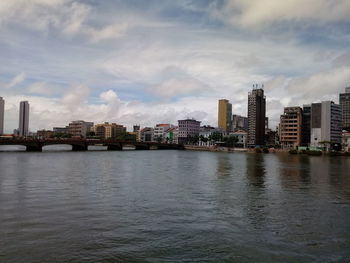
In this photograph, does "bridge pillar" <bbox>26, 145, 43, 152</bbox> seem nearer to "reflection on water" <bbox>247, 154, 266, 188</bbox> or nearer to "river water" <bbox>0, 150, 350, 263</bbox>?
"reflection on water" <bbox>247, 154, 266, 188</bbox>

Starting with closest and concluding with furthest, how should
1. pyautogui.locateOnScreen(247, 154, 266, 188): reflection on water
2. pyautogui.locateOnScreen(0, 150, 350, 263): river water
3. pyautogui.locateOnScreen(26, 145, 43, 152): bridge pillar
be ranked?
pyautogui.locateOnScreen(0, 150, 350, 263): river water, pyautogui.locateOnScreen(247, 154, 266, 188): reflection on water, pyautogui.locateOnScreen(26, 145, 43, 152): bridge pillar

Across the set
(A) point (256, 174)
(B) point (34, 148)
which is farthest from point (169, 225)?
(B) point (34, 148)

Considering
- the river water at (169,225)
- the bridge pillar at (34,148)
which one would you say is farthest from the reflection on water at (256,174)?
the bridge pillar at (34,148)

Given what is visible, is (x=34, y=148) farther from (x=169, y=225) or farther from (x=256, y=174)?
(x=169, y=225)

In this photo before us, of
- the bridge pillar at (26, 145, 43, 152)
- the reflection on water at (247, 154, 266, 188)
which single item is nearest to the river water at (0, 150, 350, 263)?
the reflection on water at (247, 154, 266, 188)

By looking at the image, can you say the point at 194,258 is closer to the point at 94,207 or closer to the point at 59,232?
the point at 59,232

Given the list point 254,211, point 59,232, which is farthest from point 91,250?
point 254,211

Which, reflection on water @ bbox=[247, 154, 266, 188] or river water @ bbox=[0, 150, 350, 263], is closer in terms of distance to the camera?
river water @ bbox=[0, 150, 350, 263]

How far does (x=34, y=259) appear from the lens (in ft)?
50.5

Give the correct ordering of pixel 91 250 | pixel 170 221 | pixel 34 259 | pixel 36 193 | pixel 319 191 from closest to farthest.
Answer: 1. pixel 34 259
2. pixel 91 250
3. pixel 170 221
4. pixel 36 193
5. pixel 319 191

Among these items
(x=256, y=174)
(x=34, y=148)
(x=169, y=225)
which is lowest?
(x=256, y=174)

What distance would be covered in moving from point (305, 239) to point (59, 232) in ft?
50.0

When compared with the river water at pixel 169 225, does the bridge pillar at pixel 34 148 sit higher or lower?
higher

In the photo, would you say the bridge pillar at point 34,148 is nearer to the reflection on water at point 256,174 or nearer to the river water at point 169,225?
the reflection on water at point 256,174
